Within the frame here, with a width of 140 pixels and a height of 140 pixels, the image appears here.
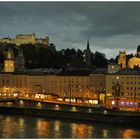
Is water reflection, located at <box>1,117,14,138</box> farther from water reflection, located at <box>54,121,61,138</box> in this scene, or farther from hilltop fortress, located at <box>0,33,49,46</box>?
hilltop fortress, located at <box>0,33,49,46</box>

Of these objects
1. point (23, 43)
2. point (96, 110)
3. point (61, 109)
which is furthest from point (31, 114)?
point (23, 43)

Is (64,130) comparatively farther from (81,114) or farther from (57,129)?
(81,114)

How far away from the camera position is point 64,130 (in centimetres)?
2569

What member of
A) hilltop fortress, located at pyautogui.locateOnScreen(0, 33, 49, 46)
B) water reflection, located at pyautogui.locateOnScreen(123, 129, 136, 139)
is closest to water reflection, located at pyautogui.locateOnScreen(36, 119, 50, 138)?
water reflection, located at pyautogui.locateOnScreen(123, 129, 136, 139)

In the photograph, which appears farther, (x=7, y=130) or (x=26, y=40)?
(x=26, y=40)

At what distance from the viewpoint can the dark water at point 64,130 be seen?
23553 millimetres

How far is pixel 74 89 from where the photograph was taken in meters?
51.4

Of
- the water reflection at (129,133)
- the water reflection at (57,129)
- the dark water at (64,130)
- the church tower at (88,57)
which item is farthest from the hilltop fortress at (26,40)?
the water reflection at (129,133)

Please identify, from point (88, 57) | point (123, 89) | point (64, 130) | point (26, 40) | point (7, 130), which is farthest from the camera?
point (26, 40)

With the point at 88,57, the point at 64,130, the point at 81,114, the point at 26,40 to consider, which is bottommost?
the point at 64,130

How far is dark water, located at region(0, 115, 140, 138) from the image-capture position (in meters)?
23.6

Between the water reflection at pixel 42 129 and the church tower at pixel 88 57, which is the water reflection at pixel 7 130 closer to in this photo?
the water reflection at pixel 42 129

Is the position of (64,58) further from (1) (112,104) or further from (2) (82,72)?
(1) (112,104)

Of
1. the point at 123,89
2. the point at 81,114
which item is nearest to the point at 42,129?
the point at 81,114
